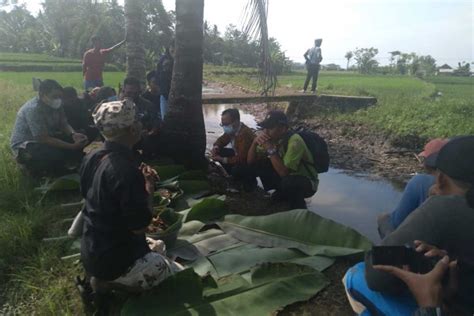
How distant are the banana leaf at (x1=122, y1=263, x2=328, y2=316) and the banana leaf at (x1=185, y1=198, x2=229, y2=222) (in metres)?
1.05

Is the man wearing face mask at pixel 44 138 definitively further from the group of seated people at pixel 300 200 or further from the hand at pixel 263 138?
the hand at pixel 263 138

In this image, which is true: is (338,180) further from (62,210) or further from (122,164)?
(122,164)

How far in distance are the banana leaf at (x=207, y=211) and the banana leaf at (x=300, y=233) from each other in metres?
0.19

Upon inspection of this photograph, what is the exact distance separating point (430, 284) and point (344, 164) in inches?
246

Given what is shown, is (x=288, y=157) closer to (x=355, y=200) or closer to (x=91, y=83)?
(x=355, y=200)

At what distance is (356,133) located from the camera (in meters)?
9.65

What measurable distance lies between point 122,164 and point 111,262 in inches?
25.8

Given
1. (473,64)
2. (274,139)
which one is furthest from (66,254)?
(473,64)

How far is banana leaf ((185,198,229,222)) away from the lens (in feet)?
12.9

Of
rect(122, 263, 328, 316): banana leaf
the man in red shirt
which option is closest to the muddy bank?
rect(122, 263, 328, 316): banana leaf

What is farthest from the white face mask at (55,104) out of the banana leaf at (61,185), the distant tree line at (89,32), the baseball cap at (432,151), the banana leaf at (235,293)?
the distant tree line at (89,32)

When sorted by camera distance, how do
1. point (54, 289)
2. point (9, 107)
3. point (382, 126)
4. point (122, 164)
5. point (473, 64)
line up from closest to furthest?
point (122, 164)
point (54, 289)
point (382, 126)
point (9, 107)
point (473, 64)

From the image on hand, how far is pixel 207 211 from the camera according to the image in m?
3.99

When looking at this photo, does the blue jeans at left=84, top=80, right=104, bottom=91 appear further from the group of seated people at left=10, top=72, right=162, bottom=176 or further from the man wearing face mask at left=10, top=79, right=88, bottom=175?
the man wearing face mask at left=10, top=79, right=88, bottom=175
